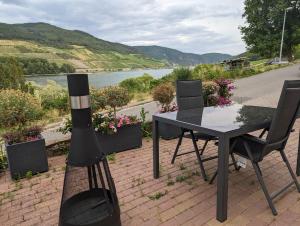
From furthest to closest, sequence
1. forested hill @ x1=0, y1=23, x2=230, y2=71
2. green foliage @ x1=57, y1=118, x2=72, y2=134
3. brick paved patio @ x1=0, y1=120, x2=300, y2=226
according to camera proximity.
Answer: forested hill @ x1=0, y1=23, x2=230, y2=71 → green foliage @ x1=57, y1=118, x2=72, y2=134 → brick paved patio @ x1=0, y1=120, x2=300, y2=226

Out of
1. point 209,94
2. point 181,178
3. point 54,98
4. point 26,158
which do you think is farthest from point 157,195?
point 54,98

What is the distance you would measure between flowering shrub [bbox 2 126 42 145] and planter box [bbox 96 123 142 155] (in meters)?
0.90

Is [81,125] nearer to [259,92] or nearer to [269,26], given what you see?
[259,92]

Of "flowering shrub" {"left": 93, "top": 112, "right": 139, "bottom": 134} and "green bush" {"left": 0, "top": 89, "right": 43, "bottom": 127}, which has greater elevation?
"green bush" {"left": 0, "top": 89, "right": 43, "bottom": 127}

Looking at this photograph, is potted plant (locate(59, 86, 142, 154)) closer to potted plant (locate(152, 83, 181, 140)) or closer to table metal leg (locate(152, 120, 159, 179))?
potted plant (locate(152, 83, 181, 140))

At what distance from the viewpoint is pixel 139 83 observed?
17.4 m

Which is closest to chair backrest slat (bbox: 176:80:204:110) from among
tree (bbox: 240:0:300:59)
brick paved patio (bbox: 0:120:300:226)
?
brick paved patio (bbox: 0:120:300:226)

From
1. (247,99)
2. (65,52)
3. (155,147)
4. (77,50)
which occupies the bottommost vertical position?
(247,99)

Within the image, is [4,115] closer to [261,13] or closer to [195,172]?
[195,172]

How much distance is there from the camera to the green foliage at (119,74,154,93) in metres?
16.7

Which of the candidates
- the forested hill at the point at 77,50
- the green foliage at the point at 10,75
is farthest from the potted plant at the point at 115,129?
the forested hill at the point at 77,50

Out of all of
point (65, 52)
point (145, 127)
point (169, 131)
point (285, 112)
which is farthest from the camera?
point (65, 52)

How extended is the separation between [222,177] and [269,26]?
26028mm

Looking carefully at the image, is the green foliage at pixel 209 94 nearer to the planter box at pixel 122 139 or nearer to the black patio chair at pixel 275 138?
the planter box at pixel 122 139
